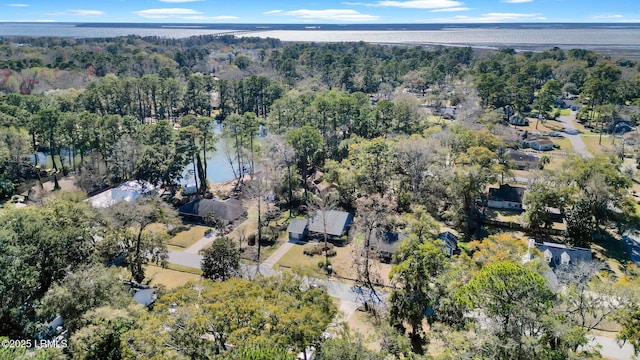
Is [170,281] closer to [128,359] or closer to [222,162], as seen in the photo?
[128,359]

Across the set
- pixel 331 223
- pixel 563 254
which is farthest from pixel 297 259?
pixel 563 254

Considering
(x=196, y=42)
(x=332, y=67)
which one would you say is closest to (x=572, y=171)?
(x=332, y=67)

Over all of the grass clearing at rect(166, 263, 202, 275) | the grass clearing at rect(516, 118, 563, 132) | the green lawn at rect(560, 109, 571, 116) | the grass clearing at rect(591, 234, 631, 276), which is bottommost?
the grass clearing at rect(166, 263, 202, 275)

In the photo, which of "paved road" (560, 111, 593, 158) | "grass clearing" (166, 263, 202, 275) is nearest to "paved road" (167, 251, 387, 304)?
"grass clearing" (166, 263, 202, 275)

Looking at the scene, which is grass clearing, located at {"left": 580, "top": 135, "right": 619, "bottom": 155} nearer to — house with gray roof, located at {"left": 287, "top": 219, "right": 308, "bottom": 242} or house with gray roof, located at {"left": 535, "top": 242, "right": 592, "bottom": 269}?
house with gray roof, located at {"left": 535, "top": 242, "right": 592, "bottom": 269}

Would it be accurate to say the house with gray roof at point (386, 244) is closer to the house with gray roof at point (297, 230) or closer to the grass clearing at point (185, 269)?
the house with gray roof at point (297, 230)
